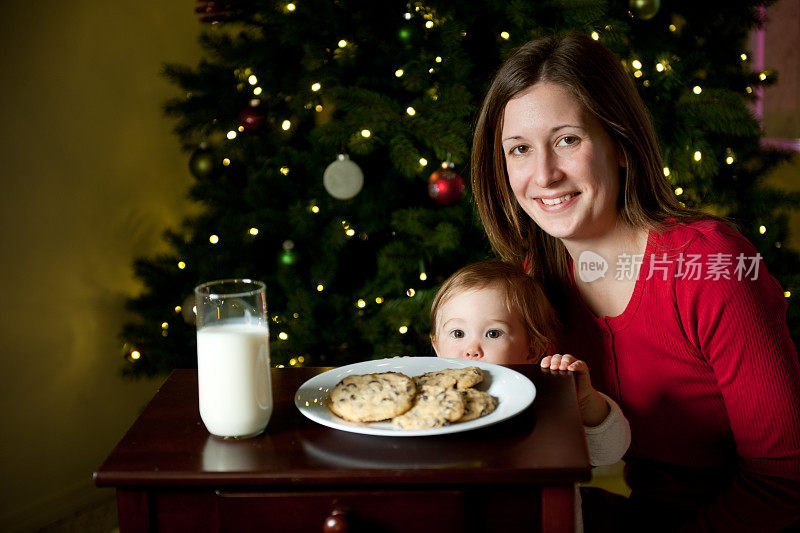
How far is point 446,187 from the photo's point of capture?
213 cm

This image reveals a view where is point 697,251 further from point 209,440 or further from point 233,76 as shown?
point 233,76

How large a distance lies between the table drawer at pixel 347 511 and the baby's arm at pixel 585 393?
0.42m

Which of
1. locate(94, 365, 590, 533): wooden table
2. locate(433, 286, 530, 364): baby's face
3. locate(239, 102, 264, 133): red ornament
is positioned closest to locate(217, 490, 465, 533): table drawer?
locate(94, 365, 590, 533): wooden table

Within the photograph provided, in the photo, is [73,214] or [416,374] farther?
[73,214]

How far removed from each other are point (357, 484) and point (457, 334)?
83 cm

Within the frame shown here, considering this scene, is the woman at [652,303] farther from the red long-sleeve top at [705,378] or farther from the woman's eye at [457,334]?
the woman's eye at [457,334]

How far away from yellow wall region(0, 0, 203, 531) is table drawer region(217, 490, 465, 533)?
190cm

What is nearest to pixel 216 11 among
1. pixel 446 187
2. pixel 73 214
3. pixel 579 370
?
pixel 73 214

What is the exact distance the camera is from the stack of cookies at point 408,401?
903mm

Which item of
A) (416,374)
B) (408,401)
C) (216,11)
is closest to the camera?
(408,401)

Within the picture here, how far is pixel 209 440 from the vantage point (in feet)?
2.97

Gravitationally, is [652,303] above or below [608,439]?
above

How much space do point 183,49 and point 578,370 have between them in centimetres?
243

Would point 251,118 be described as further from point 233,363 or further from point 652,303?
point 233,363
